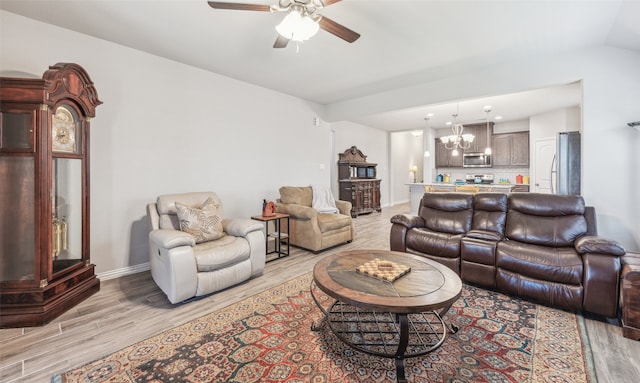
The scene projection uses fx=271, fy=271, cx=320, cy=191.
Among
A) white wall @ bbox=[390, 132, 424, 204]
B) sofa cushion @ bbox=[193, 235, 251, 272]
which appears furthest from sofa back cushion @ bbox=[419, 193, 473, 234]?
white wall @ bbox=[390, 132, 424, 204]

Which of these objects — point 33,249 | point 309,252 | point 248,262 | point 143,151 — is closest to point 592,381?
point 248,262

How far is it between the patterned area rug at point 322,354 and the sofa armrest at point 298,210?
5.98ft

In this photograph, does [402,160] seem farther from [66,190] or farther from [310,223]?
[66,190]

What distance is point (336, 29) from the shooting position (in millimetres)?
2273

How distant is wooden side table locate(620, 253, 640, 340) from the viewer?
195 centimetres

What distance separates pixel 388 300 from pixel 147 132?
137 inches

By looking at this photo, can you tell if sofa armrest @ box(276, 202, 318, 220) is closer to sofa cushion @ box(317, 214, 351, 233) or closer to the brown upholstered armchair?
the brown upholstered armchair

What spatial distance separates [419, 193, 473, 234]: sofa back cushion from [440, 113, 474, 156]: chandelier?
3.09 meters

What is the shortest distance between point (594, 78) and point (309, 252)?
4.22 meters

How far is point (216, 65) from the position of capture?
381 cm

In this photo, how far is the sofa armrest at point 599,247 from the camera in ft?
7.18

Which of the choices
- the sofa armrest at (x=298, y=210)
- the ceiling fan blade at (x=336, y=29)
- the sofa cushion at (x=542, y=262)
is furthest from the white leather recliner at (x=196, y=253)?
the sofa cushion at (x=542, y=262)

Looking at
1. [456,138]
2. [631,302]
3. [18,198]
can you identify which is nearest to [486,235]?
[631,302]

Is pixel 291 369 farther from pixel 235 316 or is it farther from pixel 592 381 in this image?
pixel 592 381
